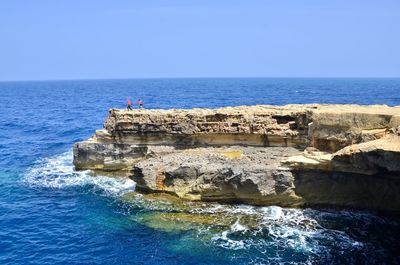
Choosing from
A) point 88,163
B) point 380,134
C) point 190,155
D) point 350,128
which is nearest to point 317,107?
point 350,128

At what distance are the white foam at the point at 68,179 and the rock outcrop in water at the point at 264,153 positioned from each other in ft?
6.31

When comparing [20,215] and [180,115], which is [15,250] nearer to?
[20,215]

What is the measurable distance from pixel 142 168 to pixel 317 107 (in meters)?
14.6

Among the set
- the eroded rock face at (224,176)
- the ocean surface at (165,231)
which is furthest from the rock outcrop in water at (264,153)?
the ocean surface at (165,231)

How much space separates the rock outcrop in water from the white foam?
1.92m

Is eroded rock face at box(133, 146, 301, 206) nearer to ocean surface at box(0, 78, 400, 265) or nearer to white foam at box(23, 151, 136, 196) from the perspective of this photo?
ocean surface at box(0, 78, 400, 265)

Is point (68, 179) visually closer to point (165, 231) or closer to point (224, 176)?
point (165, 231)

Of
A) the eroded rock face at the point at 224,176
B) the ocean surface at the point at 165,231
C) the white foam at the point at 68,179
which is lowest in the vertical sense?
the ocean surface at the point at 165,231

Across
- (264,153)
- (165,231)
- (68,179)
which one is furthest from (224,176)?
(68,179)

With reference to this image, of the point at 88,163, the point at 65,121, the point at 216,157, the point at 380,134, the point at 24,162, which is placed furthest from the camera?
the point at 65,121

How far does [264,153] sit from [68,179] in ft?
57.3

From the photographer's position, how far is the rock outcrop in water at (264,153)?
1060 inches

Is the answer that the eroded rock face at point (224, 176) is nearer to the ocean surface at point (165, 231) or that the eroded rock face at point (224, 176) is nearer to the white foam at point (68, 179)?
the ocean surface at point (165, 231)

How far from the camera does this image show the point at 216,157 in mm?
31812
